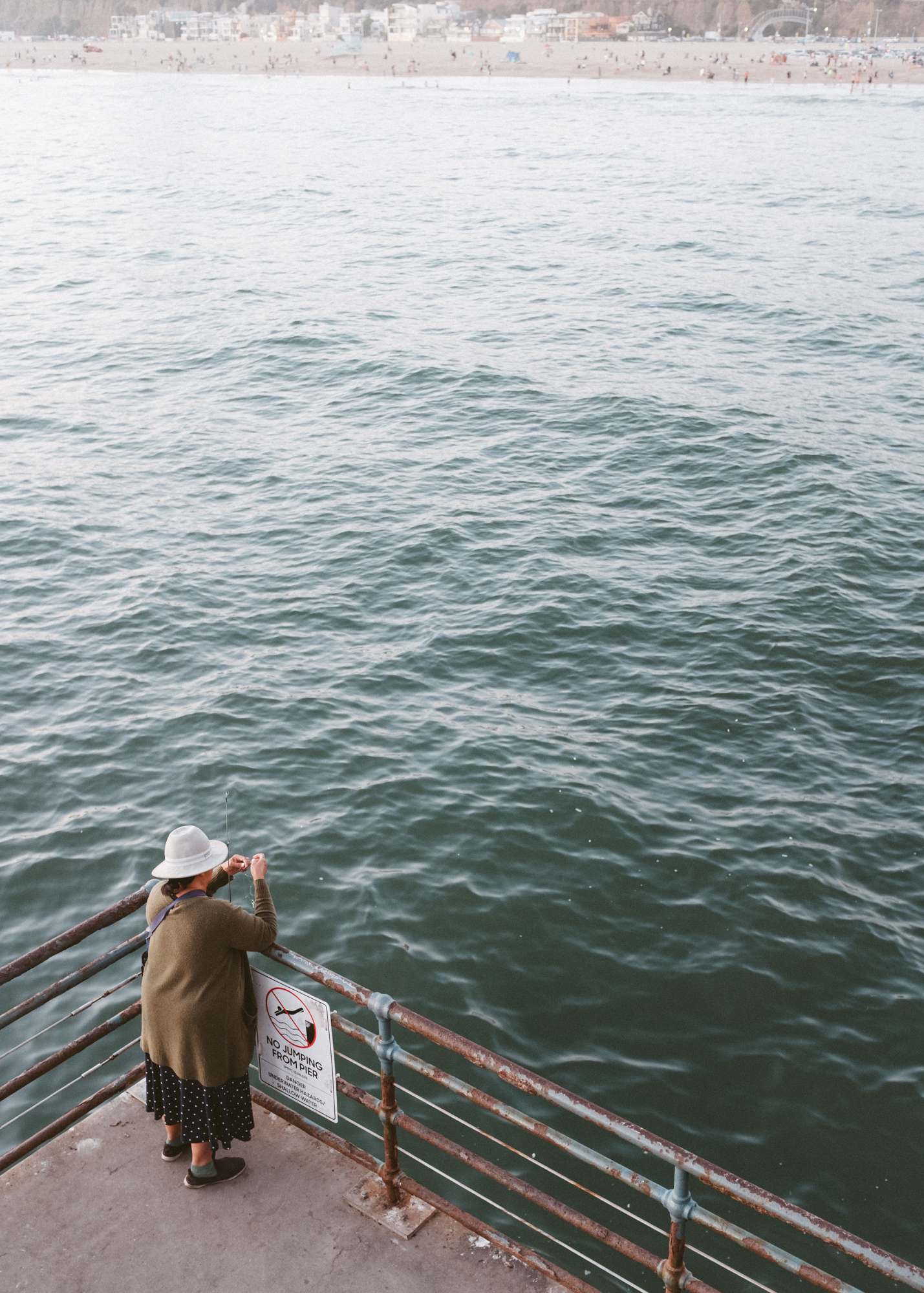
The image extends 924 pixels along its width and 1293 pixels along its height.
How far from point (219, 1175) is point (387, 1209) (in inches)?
35.7

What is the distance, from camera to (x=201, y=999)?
5570 millimetres

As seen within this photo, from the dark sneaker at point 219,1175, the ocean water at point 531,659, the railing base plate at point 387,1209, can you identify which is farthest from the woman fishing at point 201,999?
the ocean water at point 531,659

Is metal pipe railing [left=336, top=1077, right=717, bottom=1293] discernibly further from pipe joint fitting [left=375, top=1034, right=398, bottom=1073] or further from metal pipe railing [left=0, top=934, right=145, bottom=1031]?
metal pipe railing [left=0, top=934, right=145, bottom=1031]

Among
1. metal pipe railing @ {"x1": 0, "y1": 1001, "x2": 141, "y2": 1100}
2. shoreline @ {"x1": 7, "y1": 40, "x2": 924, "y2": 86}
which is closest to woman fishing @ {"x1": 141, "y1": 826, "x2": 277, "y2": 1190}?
metal pipe railing @ {"x1": 0, "y1": 1001, "x2": 141, "y2": 1100}

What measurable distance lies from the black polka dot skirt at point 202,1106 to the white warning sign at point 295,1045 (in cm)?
18

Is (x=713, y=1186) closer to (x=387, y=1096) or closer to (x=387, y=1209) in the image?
(x=387, y=1096)

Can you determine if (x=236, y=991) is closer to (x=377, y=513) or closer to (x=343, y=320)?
(x=377, y=513)

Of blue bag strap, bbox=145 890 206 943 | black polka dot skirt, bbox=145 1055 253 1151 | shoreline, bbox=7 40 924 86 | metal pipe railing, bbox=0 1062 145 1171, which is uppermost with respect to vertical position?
shoreline, bbox=7 40 924 86

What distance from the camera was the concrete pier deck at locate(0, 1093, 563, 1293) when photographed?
17.9ft

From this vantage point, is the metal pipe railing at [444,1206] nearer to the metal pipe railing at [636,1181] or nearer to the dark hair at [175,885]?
the metal pipe railing at [636,1181]

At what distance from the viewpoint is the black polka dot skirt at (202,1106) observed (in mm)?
5805

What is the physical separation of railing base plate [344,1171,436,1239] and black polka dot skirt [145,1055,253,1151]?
66 cm

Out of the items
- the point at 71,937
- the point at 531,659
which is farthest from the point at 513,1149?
the point at 531,659

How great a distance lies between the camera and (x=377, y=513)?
71.7ft
